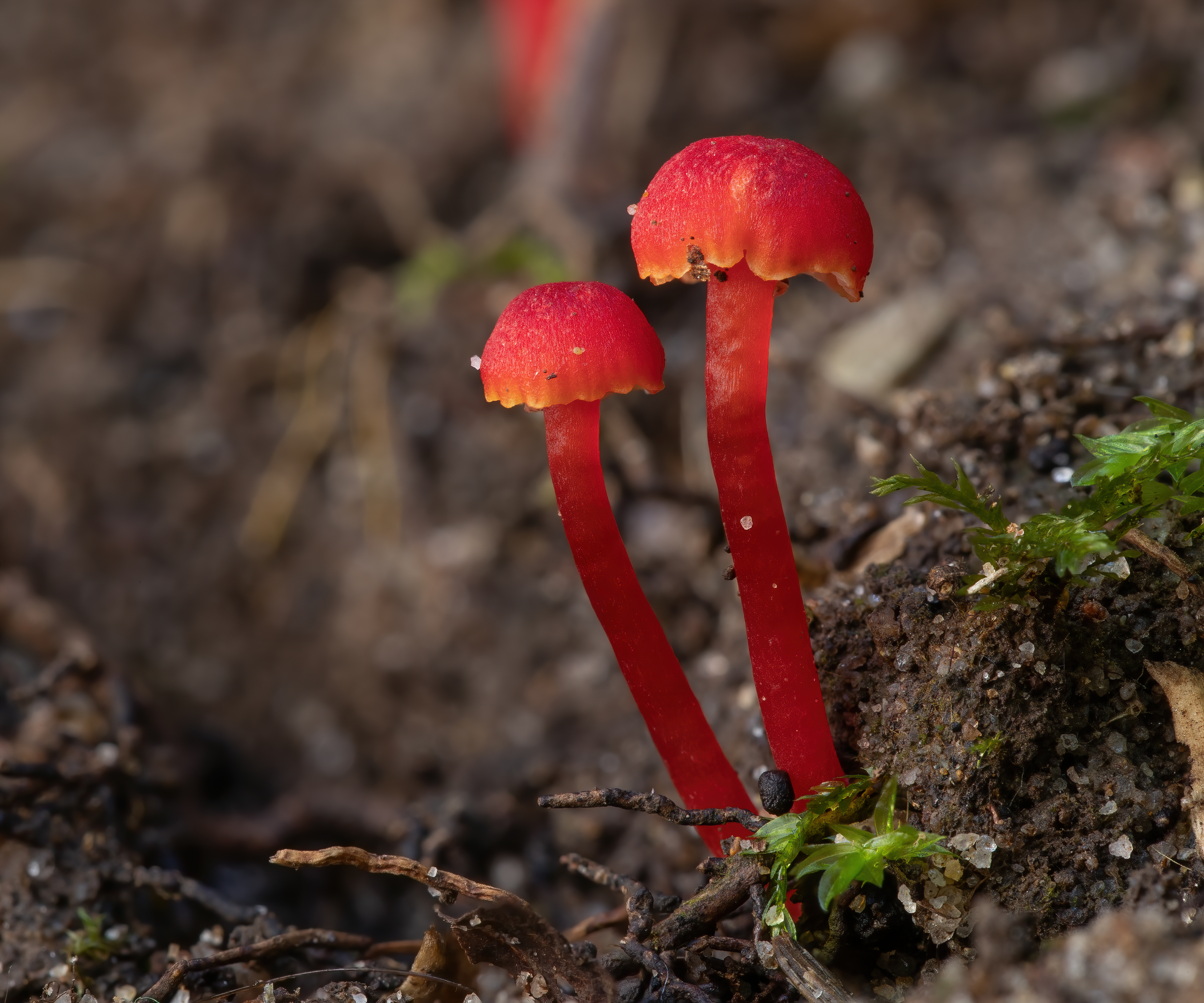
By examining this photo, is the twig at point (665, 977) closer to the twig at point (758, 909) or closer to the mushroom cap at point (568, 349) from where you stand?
the twig at point (758, 909)

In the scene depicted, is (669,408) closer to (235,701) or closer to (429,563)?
(429,563)

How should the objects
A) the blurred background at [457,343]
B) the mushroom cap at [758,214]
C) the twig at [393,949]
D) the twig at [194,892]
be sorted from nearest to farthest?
the mushroom cap at [758,214] → the twig at [393,949] → the twig at [194,892] → the blurred background at [457,343]

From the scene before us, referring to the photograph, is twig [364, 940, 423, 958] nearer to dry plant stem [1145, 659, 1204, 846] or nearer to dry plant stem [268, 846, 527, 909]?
dry plant stem [268, 846, 527, 909]

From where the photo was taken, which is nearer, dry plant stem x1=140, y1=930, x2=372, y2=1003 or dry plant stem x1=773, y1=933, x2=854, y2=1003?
dry plant stem x1=773, y1=933, x2=854, y2=1003

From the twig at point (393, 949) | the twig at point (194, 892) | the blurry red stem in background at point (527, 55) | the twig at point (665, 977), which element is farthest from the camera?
the blurry red stem in background at point (527, 55)

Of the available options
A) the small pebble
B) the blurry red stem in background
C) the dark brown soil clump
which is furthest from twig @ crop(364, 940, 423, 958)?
the blurry red stem in background

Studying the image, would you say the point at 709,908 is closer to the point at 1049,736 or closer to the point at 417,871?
the point at 417,871

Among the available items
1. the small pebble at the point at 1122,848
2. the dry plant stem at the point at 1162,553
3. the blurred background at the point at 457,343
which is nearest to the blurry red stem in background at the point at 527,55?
the blurred background at the point at 457,343
